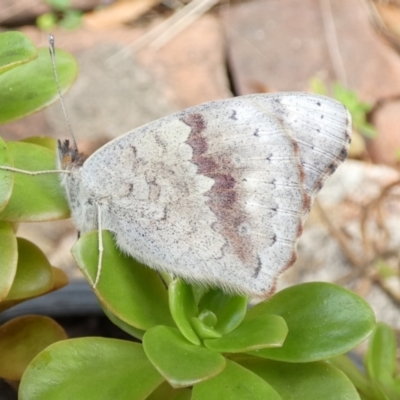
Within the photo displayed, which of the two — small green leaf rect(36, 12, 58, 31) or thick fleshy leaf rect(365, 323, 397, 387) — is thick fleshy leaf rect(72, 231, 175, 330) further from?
small green leaf rect(36, 12, 58, 31)

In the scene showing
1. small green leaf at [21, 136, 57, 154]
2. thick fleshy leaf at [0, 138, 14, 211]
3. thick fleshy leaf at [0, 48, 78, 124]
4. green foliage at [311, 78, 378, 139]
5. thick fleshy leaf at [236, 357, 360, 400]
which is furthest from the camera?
green foliage at [311, 78, 378, 139]

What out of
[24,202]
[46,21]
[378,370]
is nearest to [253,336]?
[378,370]

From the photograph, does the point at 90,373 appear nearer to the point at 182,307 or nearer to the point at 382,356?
the point at 182,307

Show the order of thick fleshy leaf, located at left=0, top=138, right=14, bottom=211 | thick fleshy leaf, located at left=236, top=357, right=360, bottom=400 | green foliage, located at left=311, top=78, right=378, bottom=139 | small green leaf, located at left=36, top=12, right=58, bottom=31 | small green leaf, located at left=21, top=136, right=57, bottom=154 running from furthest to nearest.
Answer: small green leaf, located at left=36, top=12, right=58, bottom=31, green foliage, located at left=311, top=78, right=378, bottom=139, small green leaf, located at left=21, top=136, right=57, bottom=154, thick fleshy leaf, located at left=236, top=357, right=360, bottom=400, thick fleshy leaf, located at left=0, top=138, right=14, bottom=211

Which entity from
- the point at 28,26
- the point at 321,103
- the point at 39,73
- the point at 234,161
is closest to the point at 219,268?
the point at 234,161

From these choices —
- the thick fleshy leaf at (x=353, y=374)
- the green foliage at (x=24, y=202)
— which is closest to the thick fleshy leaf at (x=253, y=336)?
the thick fleshy leaf at (x=353, y=374)

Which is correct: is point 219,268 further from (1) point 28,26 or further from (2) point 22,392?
(1) point 28,26

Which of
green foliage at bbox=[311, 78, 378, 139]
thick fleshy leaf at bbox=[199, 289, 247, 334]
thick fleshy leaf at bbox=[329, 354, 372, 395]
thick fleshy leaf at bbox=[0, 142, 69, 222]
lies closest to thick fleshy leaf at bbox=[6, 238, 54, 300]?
thick fleshy leaf at bbox=[0, 142, 69, 222]
